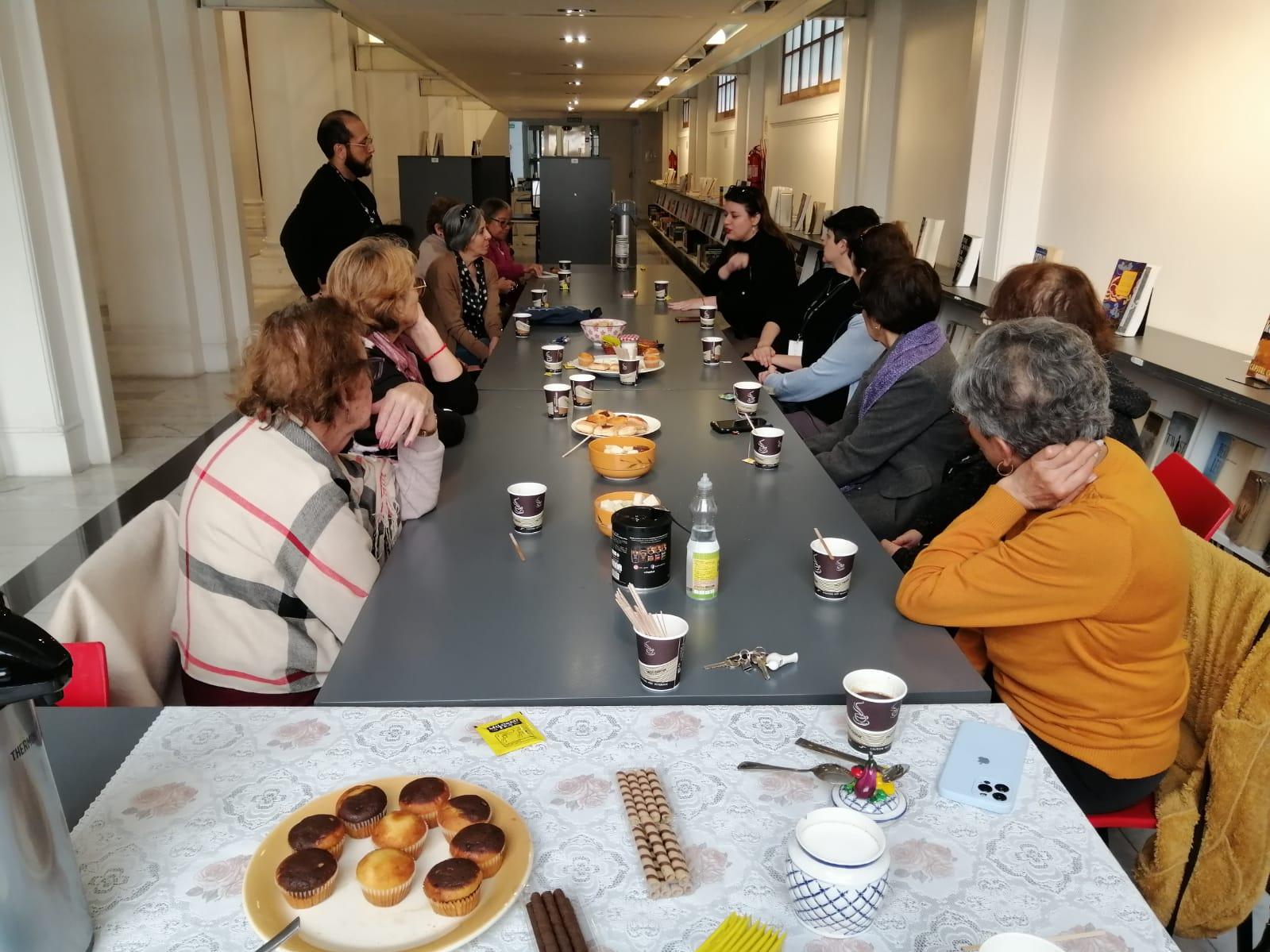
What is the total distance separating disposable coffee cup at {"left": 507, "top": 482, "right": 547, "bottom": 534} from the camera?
192cm

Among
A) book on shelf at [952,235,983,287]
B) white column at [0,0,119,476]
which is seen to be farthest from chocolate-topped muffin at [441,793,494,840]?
book on shelf at [952,235,983,287]

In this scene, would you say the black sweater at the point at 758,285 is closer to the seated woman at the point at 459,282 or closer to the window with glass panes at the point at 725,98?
the seated woman at the point at 459,282

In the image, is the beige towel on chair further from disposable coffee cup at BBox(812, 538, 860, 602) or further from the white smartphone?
the white smartphone

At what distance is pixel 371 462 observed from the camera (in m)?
2.04

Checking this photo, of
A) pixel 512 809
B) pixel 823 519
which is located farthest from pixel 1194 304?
pixel 512 809

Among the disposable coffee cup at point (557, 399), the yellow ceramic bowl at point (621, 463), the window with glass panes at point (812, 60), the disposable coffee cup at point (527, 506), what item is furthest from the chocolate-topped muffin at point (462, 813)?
the window with glass panes at point (812, 60)

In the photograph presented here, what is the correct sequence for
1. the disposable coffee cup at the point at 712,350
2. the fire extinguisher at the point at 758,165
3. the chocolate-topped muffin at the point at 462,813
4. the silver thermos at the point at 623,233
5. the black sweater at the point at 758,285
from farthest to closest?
1. the fire extinguisher at the point at 758,165
2. the silver thermos at the point at 623,233
3. the black sweater at the point at 758,285
4. the disposable coffee cup at the point at 712,350
5. the chocolate-topped muffin at the point at 462,813

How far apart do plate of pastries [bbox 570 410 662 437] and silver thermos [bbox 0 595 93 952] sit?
1.77m

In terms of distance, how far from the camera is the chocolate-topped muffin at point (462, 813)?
1.01 meters

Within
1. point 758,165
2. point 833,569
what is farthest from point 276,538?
point 758,165

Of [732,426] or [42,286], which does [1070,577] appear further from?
[42,286]

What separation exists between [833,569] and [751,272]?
11.6 feet

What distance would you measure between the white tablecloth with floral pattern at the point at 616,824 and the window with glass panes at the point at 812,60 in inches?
303

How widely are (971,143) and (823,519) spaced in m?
3.60
